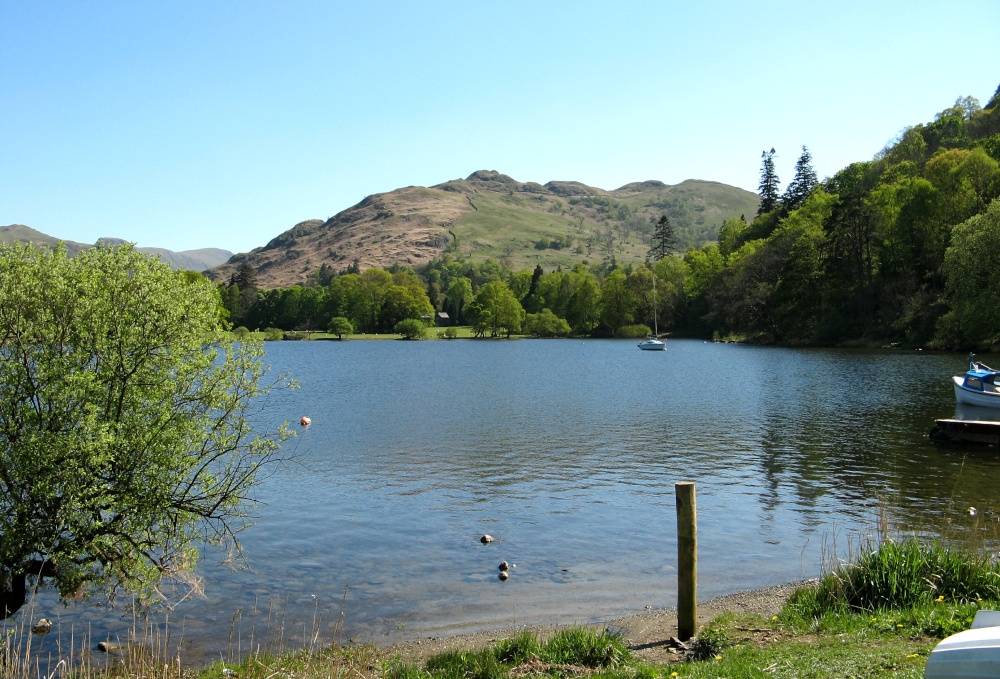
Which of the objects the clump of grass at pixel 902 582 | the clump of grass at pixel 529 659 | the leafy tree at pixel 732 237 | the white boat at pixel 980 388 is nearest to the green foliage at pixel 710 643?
the clump of grass at pixel 529 659

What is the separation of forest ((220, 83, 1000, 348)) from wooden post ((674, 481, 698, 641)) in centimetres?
7404

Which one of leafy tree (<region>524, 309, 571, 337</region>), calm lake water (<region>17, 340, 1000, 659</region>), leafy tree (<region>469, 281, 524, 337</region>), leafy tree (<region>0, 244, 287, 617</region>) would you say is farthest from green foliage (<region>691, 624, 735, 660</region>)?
leafy tree (<region>469, 281, 524, 337</region>)

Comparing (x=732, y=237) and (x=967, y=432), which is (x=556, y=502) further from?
(x=732, y=237)

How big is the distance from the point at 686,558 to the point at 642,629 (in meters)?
2.31

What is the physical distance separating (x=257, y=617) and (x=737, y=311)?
120756mm

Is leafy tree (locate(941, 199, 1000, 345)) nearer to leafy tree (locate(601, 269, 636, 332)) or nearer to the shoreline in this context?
the shoreline

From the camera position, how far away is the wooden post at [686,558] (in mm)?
11773

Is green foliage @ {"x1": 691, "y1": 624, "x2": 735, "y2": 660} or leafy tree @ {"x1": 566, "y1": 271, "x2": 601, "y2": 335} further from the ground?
leafy tree @ {"x1": 566, "y1": 271, "x2": 601, "y2": 335}

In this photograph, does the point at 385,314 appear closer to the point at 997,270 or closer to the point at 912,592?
the point at 997,270

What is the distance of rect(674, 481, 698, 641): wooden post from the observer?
1177 centimetres

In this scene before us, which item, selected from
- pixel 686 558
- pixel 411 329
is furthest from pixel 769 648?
pixel 411 329

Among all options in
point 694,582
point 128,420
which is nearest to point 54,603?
point 128,420

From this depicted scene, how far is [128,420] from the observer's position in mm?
12633

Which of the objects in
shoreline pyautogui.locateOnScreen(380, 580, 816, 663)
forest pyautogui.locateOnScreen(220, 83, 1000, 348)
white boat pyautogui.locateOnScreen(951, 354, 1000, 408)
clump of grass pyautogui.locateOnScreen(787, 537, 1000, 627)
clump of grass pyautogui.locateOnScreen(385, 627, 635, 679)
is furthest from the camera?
forest pyautogui.locateOnScreen(220, 83, 1000, 348)
